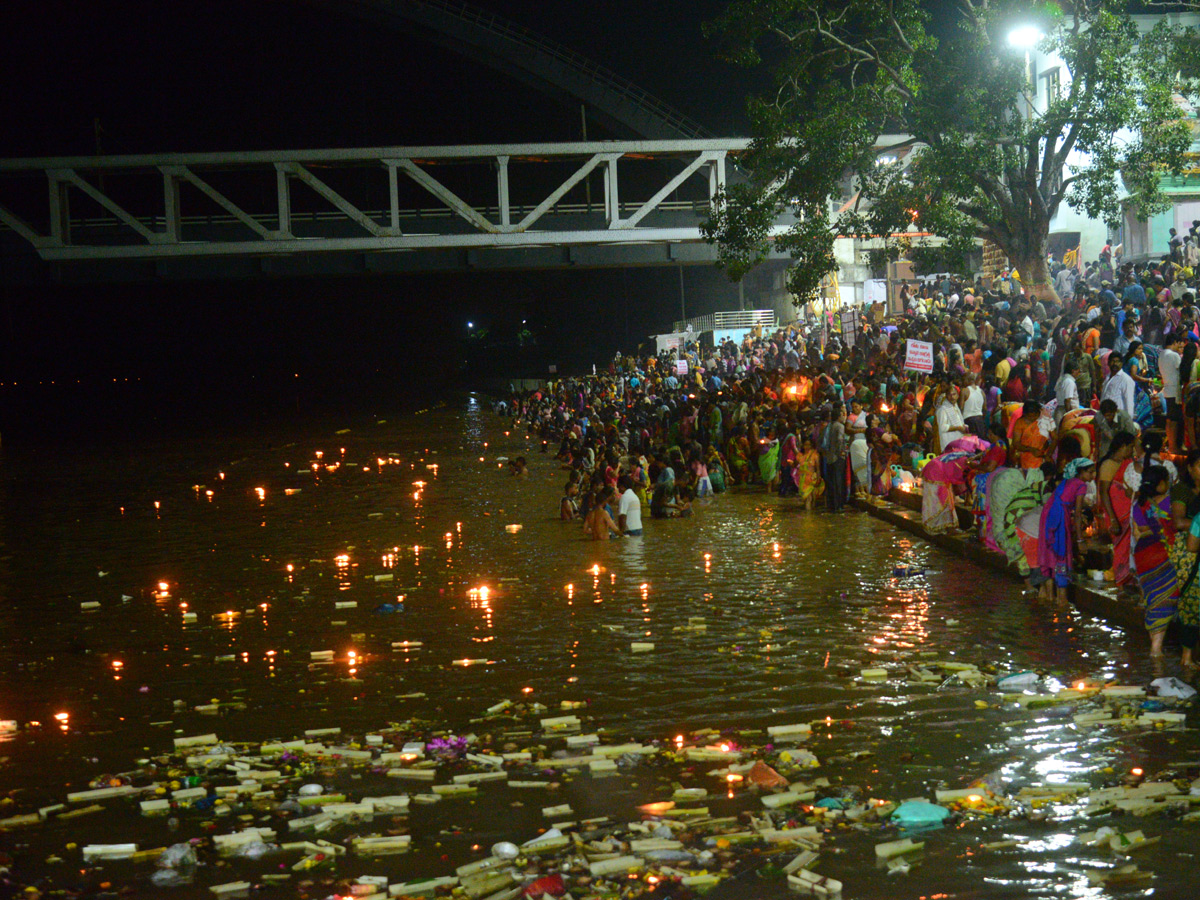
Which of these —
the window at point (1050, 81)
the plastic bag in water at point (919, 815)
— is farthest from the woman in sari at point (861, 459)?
the window at point (1050, 81)

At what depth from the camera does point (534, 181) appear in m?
76.4

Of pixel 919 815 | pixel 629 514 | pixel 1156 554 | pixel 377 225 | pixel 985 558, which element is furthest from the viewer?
pixel 377 225

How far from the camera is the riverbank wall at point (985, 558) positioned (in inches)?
435

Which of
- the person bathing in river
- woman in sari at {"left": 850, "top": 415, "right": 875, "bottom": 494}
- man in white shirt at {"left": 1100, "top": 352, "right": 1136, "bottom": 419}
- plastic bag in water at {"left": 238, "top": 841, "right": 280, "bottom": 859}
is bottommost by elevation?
plastic bag in water at {"left": 238, "top": 841, "right": 280, "bottom": 859}

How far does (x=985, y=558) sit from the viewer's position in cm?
1459

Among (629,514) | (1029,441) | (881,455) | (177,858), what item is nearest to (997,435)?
(1029,441)

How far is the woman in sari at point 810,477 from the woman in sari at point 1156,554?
10.5m

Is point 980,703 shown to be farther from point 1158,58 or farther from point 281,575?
point 1158,58

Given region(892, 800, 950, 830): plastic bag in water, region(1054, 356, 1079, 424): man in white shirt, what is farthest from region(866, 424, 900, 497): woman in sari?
region(892, 800, 950, 830): plastic bag in water

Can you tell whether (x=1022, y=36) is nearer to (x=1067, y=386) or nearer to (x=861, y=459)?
(x=861, y=459)

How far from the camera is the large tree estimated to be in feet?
79.8

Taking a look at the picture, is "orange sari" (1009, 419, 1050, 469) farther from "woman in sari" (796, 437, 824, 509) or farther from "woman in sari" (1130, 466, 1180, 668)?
"woman in sari" (796, 437, 824, 509)

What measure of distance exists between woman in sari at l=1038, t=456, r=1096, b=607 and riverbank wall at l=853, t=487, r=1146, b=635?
21cm

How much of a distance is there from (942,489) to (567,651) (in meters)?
6.76
